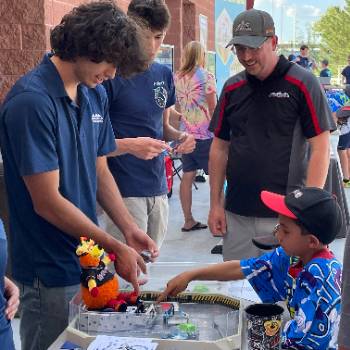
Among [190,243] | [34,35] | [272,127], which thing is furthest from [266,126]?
Result: [190,243]

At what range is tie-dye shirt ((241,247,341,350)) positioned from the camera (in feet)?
6.87

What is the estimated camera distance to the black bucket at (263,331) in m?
1.97

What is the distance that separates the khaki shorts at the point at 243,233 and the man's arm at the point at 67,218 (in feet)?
4.00

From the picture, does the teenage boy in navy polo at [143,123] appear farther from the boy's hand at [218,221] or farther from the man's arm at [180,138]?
the boy's hand at [218,221]

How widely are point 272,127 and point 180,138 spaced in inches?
25.3

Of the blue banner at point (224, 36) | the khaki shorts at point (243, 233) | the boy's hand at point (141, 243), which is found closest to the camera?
the boy's hand at point (141, 243)

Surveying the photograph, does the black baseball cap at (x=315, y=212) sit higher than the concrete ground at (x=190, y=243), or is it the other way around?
the black baseball cap at (x=315, y=212)

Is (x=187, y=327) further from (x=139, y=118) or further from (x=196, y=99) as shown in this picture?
(x=196, y=99)

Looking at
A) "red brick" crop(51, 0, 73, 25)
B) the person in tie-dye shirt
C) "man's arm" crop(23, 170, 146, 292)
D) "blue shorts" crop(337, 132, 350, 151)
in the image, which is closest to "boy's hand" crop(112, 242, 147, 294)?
"man's arm" crop(23, 170, 146, 292)

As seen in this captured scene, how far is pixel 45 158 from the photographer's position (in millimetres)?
2146

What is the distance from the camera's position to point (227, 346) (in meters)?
1.89

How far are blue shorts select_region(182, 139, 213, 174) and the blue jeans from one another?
4.52m

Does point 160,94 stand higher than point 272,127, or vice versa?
point 160,94

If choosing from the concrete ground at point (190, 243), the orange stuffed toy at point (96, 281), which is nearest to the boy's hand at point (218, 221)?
the orange stuffed toy at point (96, 281)
